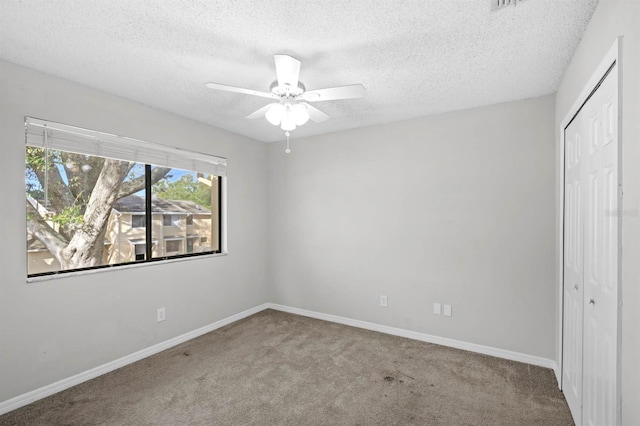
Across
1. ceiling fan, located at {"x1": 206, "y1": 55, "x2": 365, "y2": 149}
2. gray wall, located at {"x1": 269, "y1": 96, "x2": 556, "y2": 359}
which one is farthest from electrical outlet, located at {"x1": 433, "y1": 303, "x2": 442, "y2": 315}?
ceiling fan, located at {"x1": 206, "y1": 55, "x2": 365, "y2": 149}

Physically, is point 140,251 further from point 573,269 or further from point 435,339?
point 573,269

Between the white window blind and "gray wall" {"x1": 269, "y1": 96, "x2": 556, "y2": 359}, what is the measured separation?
49.9 inches

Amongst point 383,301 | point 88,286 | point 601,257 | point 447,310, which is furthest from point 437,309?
point 88,286

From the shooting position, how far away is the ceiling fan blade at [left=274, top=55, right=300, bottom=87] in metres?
1.88

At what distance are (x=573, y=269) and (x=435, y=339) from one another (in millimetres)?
1593

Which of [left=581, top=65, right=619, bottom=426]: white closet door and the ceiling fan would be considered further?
the ceiling fan

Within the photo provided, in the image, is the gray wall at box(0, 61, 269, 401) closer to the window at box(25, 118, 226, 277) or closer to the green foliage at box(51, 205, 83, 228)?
the window at box(25, 118, 226, 277)

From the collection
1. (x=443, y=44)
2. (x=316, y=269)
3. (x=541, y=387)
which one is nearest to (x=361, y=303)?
(x=316, y=269)

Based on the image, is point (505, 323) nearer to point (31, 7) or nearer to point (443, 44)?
point (443, 44)

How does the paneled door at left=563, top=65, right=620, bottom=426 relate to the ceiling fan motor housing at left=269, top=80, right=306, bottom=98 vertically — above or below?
below

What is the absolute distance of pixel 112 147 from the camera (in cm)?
278

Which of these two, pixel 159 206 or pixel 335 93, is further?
pixel 159 206

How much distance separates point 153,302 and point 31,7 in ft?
8.10

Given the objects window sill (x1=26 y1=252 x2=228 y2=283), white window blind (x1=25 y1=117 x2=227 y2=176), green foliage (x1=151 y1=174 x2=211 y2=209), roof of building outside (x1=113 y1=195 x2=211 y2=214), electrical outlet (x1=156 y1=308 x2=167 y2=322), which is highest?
white window blind (x1=25 y1=117 x2=227 y2=176)
